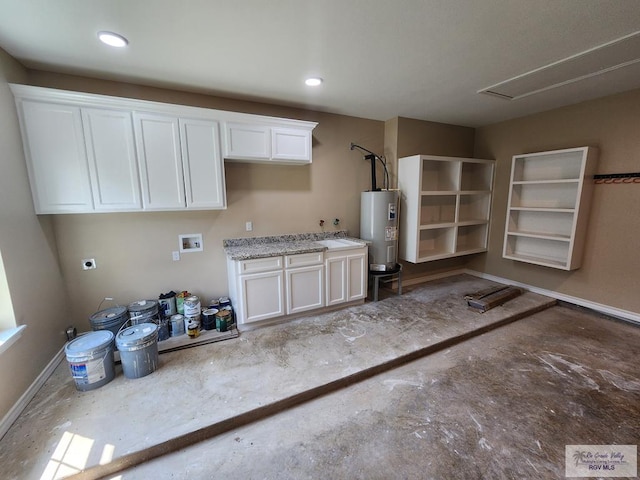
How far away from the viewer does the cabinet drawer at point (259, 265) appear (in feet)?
9.05

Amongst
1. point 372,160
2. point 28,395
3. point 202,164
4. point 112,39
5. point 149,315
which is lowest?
point 28,395

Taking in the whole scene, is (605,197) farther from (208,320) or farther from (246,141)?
(208,320)

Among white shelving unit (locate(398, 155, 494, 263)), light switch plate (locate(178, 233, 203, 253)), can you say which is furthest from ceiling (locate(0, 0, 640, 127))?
light switch plate (locate(178, 233, 203, 253))

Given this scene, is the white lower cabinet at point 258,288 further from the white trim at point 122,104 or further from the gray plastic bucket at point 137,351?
the white trim at point 122,104

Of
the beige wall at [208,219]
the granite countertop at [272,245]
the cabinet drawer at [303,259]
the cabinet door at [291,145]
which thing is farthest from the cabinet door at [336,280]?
the cabinet door at [291,145]

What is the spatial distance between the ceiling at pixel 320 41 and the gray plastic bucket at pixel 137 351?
7.35 feet

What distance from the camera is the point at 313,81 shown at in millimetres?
2625

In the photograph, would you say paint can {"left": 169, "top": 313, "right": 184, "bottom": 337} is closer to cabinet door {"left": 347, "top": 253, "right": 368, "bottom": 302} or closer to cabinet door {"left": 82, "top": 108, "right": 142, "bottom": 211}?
cabinet door {"left": 82, "top": 108, "right": 142, "bottom": 211}

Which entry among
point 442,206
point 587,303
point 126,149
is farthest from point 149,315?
point 587,303

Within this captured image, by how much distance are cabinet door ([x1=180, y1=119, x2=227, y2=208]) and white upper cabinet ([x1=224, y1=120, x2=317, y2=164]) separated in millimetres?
138

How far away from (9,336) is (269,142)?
8.53 ft

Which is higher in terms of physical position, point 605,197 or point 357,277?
point 605,197

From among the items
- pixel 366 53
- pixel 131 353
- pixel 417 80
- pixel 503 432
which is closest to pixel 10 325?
pixel 131 353

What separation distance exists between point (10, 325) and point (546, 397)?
13.0 ft
